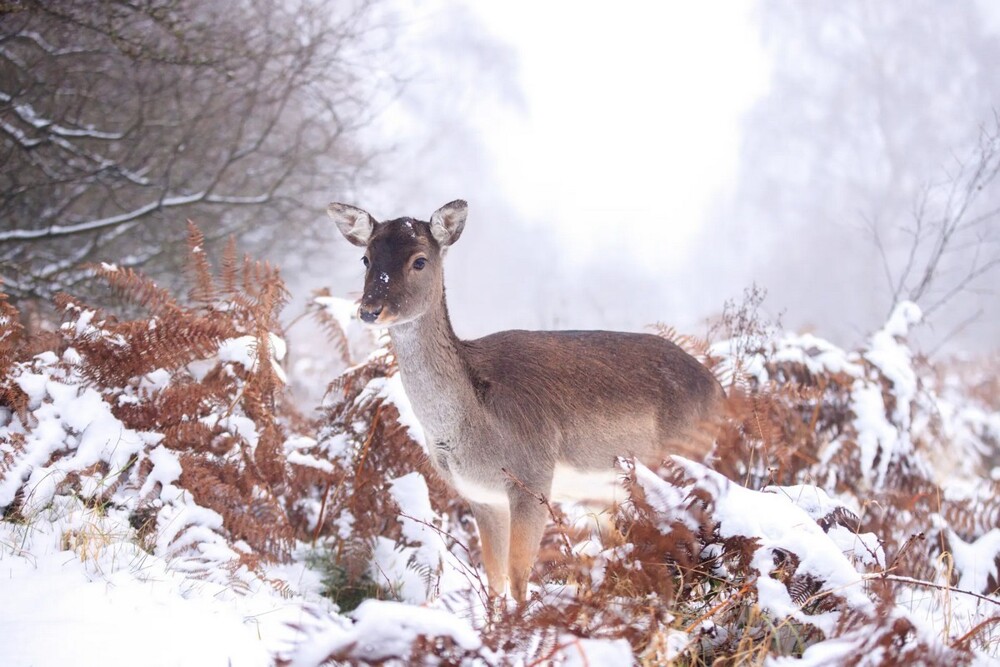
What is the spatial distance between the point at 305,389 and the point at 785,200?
110 feet

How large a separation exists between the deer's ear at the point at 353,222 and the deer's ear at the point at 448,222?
353 millimetres

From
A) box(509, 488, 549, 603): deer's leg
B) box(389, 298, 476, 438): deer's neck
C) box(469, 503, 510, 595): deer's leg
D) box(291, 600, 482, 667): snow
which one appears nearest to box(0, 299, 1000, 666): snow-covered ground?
box(291, 600, 482, 667): snow

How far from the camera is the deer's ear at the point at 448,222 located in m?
4.25

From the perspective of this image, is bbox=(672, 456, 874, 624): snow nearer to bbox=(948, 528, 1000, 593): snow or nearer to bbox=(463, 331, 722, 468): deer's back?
bbox=(463, 331, 722, 468): deer's back

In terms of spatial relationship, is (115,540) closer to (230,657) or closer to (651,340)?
(230,657)

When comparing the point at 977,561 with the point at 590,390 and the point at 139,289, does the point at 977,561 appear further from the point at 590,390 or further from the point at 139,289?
the point at 139,289

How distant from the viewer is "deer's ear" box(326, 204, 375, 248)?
4270 millimetres

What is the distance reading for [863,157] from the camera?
36094mm

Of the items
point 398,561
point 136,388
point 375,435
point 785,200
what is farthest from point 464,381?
point 785,200

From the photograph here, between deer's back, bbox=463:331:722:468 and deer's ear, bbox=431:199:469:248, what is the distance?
616 millimetres

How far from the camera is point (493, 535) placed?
14.4ft

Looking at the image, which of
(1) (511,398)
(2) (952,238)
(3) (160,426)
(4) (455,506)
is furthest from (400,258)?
(2) (952,238)

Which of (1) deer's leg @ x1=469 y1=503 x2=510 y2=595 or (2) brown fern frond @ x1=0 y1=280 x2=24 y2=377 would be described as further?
(1) deer's leg @ x1=469 y1=503 x2=510 y2=595

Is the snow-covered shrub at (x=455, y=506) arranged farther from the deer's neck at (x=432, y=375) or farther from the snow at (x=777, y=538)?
the deer's neck at (x=432, y=375)
